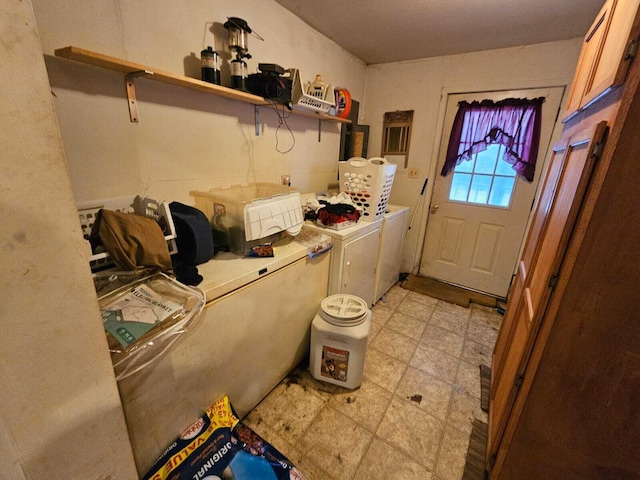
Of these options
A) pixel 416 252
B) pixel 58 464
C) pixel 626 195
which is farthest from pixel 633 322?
pixel 416 252

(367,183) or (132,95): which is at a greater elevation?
(132,95)

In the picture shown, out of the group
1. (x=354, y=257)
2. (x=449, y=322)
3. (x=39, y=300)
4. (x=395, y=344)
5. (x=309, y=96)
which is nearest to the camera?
(x=39, y=300)

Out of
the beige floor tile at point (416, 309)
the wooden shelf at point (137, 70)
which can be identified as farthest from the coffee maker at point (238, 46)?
the beige floor tile at point (416, 309)

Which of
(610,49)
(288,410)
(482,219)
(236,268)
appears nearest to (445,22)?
(610,49)

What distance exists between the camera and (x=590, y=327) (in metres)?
0.85

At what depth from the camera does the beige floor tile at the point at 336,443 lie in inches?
49.5

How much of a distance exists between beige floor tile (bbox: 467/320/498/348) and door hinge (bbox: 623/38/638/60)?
2.02m

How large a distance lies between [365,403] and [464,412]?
1.88 ft

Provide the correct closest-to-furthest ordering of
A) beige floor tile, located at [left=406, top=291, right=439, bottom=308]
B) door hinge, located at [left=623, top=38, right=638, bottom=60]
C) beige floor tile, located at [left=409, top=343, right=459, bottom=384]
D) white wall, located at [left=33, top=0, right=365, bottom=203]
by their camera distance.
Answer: door hinge, located at [left=623, top=38, right=638, bottom=60]
white wall, located at [left=33, top=0, right=365, bottom=203]
beige floor tile, located at [left=409, top=343, right=459, bottom=384]
beige floor tile, located at [left=406, top=291, right=439, bottom=308]

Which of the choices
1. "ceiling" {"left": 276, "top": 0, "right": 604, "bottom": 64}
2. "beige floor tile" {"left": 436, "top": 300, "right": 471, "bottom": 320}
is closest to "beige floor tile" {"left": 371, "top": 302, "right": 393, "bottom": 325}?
"beige floor tile" {"left": 436, "top": 300, "right": 471, "bottom": 320}

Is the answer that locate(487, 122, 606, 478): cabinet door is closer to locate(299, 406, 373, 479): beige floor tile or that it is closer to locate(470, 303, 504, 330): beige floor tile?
locate(299, 406, 373, 479): beige floor tile

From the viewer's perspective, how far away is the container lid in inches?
62.1

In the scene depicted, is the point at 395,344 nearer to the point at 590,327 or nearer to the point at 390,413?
the point at 390,413

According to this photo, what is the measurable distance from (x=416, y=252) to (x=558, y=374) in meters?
2.29
